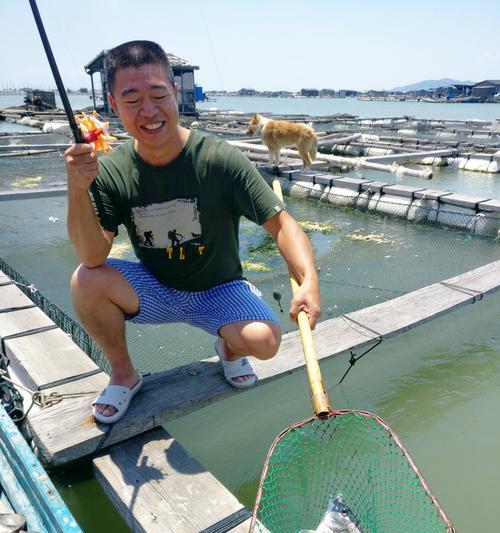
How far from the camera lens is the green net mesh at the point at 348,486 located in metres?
1.90

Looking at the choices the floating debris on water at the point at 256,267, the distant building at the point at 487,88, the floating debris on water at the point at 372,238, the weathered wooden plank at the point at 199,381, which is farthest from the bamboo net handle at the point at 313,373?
the distant building at the point at 487,88

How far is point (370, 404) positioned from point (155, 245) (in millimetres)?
1661

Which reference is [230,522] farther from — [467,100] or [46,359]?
[467,100]

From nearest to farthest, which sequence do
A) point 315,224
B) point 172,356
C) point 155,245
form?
point 155,245 < point 172,356 < point 315,224

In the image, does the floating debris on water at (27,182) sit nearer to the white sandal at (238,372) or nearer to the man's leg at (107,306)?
the man's leg at (107,306)

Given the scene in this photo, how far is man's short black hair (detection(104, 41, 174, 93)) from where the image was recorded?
1.85 meters

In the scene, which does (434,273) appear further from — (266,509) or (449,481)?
(266,509)

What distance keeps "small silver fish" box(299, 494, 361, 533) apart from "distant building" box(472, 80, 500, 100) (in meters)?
80.2

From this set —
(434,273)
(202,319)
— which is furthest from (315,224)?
(202,319)

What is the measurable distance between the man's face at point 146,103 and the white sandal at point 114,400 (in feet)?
3.72

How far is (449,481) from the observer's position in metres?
2.25

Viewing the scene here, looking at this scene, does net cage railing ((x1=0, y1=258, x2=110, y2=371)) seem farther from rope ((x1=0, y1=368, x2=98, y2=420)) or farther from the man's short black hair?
the man's short black hair

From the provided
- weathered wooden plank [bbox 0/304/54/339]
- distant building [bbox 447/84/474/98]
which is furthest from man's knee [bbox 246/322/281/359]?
distant building [bbox 447/84/474/98]

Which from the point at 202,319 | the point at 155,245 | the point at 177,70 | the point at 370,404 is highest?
the point at 177,70
